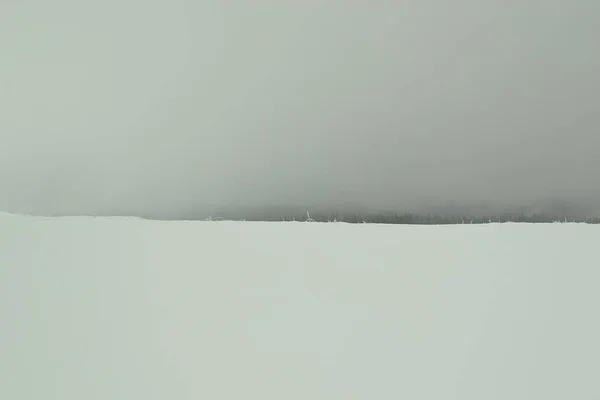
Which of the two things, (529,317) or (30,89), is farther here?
(30,89)

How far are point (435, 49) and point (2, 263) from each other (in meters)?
1.01

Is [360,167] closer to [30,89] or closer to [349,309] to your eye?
[349,309]

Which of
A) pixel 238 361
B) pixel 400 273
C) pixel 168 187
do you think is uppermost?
pixel 168 187

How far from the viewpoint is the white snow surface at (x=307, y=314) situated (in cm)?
79

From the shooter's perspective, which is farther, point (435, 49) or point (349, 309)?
point (435, 49)

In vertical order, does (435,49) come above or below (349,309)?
above

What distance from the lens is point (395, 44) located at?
995 mm

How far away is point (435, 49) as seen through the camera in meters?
1.00

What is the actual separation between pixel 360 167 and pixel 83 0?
2.38 ft

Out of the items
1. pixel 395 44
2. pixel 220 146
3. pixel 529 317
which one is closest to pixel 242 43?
pixel 220 146

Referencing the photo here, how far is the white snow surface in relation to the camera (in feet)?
2.58

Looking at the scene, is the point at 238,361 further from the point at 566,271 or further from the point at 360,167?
the point at 566,271

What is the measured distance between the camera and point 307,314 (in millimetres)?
813

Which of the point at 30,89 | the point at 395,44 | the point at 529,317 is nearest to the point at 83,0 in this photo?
the point at 30,89
